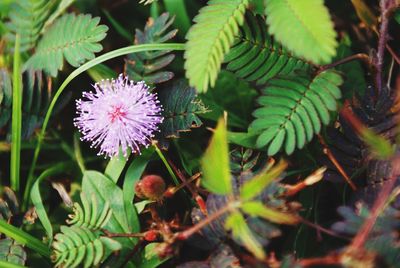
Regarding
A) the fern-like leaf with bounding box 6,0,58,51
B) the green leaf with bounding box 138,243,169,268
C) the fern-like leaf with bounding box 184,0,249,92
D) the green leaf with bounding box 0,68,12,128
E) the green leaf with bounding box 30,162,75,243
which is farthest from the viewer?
the fern-like leaf with bounding box 6,0,58,51

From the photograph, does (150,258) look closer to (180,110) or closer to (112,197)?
(112,197)

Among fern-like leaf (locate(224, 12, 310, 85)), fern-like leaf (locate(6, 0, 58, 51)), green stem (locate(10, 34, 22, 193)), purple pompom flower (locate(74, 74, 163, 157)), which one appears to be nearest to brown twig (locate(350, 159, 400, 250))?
fern-like leaf (locate(224, 12, 310, 85))

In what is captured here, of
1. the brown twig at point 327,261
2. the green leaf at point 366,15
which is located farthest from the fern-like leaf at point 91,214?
the green leaf at point 366,15

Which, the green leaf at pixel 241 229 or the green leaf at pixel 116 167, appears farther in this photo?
the green leaf at pixel 116 167

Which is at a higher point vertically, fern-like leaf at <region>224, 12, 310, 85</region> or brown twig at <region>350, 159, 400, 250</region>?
fern-like leaf at <region>224, 12, 310, 85</region>

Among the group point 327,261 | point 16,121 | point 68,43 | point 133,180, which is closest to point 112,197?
point 133,180

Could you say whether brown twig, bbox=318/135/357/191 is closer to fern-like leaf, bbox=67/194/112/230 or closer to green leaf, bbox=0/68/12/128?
fern-like leaf, bbox=67/194/112/230

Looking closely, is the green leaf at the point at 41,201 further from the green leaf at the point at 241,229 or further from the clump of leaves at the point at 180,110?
the green leaf at the point at 241,229
